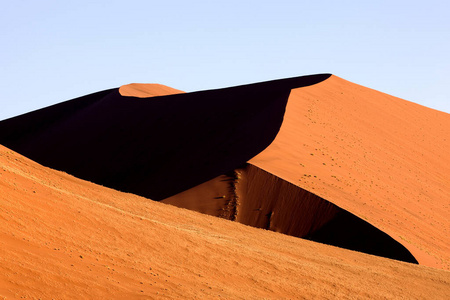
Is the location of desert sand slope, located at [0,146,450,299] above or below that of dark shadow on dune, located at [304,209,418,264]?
below

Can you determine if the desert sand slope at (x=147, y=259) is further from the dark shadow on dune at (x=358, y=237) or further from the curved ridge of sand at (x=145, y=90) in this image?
the curved ridge of sand at (x=145, y=90)

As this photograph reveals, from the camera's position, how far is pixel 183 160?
101ft

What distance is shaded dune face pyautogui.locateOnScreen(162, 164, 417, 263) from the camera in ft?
69.7

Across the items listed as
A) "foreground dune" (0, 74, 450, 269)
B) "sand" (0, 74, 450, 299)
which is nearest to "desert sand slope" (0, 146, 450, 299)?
"sand" (0, 74, 450, 299)

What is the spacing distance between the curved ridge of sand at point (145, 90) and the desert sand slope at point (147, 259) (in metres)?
36.3

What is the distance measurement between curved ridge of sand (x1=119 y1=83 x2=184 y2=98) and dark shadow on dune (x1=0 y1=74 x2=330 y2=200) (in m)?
1.36

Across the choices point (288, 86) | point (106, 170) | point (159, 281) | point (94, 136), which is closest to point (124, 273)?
point (159, 281)

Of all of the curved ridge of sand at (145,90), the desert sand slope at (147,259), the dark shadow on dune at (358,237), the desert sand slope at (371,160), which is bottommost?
the desert sand slope at (147,259)

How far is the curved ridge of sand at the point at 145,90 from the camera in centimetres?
5414

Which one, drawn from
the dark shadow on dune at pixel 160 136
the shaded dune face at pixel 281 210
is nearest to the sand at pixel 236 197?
the shaded dune face at pixel 281 210

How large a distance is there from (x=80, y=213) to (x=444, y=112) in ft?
139

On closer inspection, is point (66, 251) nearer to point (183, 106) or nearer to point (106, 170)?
point (106, 170)

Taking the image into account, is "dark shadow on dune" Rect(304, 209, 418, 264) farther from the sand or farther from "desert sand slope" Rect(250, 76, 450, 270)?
"desert sand slope" Rect(250, 76, 450, 270)

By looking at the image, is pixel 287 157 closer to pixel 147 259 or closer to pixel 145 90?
Result: pixel 147 259
